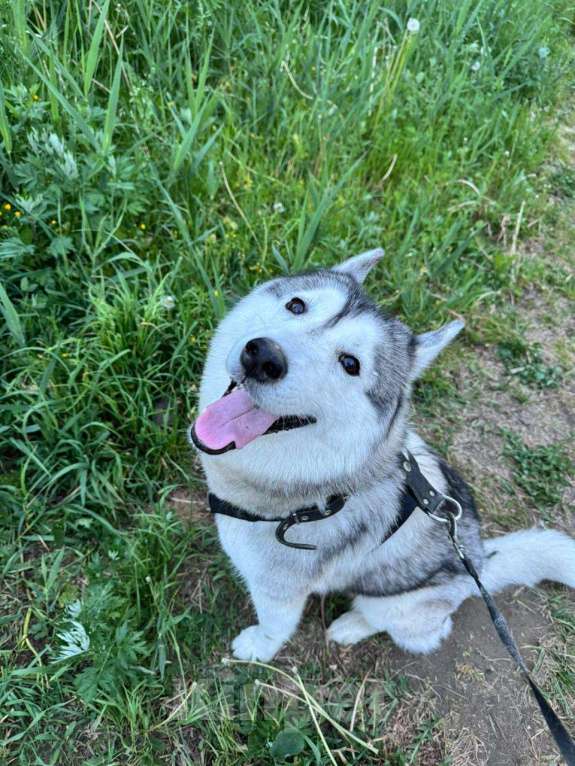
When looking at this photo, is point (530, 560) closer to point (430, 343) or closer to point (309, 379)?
point (430, 343)

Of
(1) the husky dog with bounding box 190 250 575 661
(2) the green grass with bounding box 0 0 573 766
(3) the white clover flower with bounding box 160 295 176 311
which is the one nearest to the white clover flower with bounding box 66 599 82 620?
(2) the green grass with bounding box 0 0 573 766

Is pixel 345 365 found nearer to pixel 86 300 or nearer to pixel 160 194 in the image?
pixel 86 300

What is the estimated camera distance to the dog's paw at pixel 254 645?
6.95 ft

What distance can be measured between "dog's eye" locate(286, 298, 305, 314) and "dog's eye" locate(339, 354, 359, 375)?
0.23m

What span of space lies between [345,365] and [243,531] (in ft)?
2.37

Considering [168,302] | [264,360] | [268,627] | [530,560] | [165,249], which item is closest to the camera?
[264,360]

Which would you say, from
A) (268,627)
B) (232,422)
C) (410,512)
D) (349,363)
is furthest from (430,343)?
(268,627)

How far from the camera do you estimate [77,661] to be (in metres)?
2.00

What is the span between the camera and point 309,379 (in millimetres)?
1497

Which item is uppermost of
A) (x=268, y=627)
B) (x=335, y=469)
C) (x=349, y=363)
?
(x=349, y=363)

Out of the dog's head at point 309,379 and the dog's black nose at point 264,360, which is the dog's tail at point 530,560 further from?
the dog's black nose at point 264,360

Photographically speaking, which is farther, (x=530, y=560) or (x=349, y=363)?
(x=530, y=560)

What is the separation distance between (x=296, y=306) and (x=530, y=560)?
1478mm

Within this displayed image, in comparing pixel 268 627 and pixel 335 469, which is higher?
pixel 335 469
